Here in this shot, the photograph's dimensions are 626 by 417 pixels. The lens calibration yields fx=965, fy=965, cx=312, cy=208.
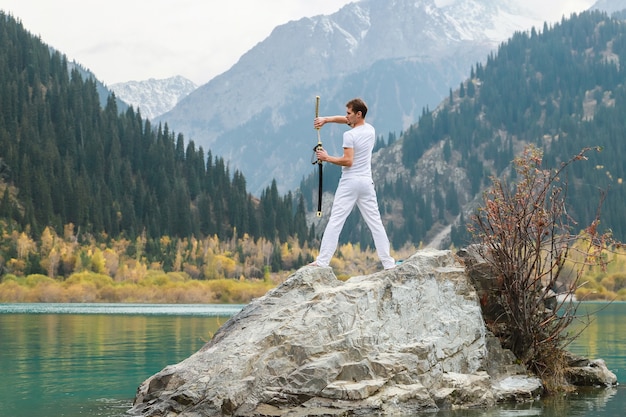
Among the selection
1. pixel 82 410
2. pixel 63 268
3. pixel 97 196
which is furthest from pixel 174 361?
pixel 97 196

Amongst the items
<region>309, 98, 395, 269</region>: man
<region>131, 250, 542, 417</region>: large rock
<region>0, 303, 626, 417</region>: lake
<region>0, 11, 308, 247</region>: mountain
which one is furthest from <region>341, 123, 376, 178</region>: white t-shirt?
<region>0, 11, 308, 247</region>: mountain

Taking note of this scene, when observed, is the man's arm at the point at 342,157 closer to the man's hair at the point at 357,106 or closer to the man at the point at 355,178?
the man at the point at 355,178

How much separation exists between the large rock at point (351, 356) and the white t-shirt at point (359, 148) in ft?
6.92

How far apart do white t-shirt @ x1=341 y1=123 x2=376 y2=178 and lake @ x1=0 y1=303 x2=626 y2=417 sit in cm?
489

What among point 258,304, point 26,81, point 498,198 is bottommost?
point 258,304

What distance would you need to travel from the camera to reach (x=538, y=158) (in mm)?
21328

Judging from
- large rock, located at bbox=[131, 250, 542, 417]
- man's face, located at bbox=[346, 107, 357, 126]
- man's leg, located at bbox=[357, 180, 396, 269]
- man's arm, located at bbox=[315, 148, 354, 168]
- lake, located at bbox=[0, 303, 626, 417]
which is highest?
man's face, located at bbox=[346, 107, 357, 126]

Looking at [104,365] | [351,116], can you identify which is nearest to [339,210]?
[351,116]

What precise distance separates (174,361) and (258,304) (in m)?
11.7

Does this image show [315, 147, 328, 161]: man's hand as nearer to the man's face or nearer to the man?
the man

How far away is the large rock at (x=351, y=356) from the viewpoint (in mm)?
16891

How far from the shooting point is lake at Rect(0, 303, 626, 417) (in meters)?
18.7

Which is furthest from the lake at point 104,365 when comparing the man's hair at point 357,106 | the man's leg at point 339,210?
the man's hair at point 357,106

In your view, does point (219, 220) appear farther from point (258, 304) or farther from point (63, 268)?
point (258, 304)
